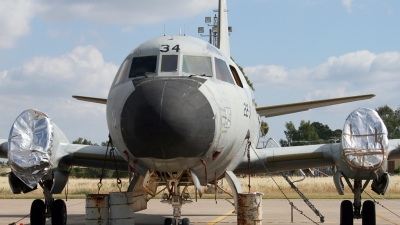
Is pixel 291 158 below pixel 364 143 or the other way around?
below

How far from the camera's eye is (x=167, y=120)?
836cm

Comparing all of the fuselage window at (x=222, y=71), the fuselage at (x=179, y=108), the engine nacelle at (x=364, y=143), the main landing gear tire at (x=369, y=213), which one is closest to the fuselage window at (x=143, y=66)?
the fuselage at (x=179, y=108)

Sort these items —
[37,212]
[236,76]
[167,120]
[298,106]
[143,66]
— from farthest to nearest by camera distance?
1. [298,106]
2. [37,212]
3. [236,76]
4. [143,66]
5. [167,120]

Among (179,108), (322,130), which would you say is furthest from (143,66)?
(322,130)

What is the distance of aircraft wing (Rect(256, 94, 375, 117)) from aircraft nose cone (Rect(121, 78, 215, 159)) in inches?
243

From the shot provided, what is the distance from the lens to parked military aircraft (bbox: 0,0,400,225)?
28.3 feet

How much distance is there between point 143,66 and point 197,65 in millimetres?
940

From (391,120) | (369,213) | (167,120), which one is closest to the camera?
(167,120)

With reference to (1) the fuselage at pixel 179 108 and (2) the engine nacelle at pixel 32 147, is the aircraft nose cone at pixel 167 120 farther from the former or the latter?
(2) the engine nacelle at pixel 32 147

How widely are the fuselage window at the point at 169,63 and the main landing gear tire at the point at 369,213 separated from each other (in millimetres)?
5594

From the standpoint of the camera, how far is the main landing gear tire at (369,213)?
42.0 ft

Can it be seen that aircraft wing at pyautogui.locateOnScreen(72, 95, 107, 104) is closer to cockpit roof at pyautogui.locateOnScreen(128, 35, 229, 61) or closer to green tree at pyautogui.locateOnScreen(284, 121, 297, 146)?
cockpit roof at pyautogui.locateOnScreen(128, 35, 229, 61)

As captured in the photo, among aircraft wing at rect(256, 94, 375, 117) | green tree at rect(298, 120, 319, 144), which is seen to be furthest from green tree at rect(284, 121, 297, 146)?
aircraft wing at rect(256, 94, 375, 117)

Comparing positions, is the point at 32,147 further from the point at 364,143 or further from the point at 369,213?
the point at 369,213
